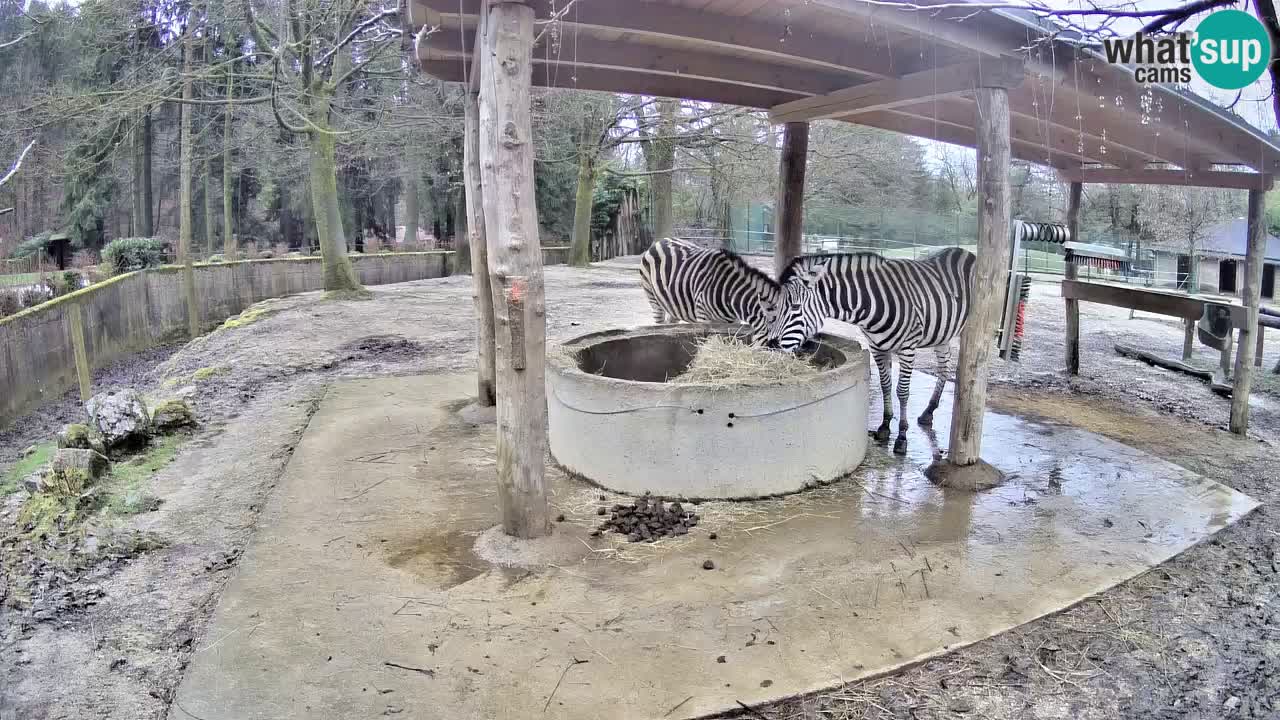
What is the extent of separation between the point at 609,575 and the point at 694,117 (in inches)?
569

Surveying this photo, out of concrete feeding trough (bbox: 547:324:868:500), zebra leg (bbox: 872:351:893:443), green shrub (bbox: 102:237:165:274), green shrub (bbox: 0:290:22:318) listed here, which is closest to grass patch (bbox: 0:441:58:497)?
green shrub (bbox: 0:290:22:318)

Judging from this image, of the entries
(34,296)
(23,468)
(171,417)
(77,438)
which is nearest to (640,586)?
(77,438)

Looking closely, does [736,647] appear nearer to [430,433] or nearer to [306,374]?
[430,433]

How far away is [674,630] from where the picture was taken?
357cm

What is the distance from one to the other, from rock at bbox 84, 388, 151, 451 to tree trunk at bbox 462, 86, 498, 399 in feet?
8.81

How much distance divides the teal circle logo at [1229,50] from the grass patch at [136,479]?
6.27 m

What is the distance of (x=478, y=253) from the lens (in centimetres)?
654

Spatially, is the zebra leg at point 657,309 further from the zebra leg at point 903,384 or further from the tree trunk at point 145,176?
the tree trunk at point 145,176

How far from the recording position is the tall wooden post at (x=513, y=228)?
407cm

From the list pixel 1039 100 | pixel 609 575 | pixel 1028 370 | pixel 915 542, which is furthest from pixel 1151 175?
pixel 609 575

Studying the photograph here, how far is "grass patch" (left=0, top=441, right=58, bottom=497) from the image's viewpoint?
259 inches

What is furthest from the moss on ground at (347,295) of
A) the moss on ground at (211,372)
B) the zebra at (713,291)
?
the zebra at (713,291)

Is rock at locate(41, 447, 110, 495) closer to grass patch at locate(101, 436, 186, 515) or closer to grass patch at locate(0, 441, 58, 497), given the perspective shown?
grass patch at locate(101, 436, 186, 515)

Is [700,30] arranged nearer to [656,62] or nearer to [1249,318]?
[656,62]
